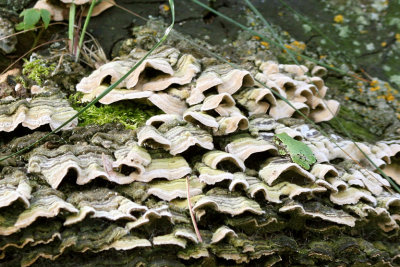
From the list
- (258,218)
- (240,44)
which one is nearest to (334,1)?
(240,44)

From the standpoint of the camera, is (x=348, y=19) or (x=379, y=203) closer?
(x=379, y=203)

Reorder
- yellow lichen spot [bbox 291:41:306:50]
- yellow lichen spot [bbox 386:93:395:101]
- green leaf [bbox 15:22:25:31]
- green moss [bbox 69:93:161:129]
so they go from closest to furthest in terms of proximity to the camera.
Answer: green moss [bbox 69:93:161:129], green leaf [bbox 15:22:25:31], yellow lichen spot [bbox 386:93:395:101], yellow lichen spot [bbox 291:41:306:50]

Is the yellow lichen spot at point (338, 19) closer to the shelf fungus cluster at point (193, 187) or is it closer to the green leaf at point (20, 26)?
the shelf fungus cluster at point (193, 187)

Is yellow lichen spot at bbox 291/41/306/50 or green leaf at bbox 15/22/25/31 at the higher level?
green leaf at bbox 15/22/25/31

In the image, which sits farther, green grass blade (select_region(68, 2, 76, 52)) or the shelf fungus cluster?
green grass blade (select_region(68, 2, 76, 52))

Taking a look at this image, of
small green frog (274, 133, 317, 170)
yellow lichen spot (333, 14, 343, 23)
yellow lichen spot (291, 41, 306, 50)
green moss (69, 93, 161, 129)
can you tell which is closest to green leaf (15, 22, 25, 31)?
green moss (69, 93, 161, 129)

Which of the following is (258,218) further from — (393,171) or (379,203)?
(393,171)

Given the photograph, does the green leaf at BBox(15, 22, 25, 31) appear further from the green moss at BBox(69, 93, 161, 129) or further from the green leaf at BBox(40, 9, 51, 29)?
the green moss at BBox(69, 93, 161, 129)
